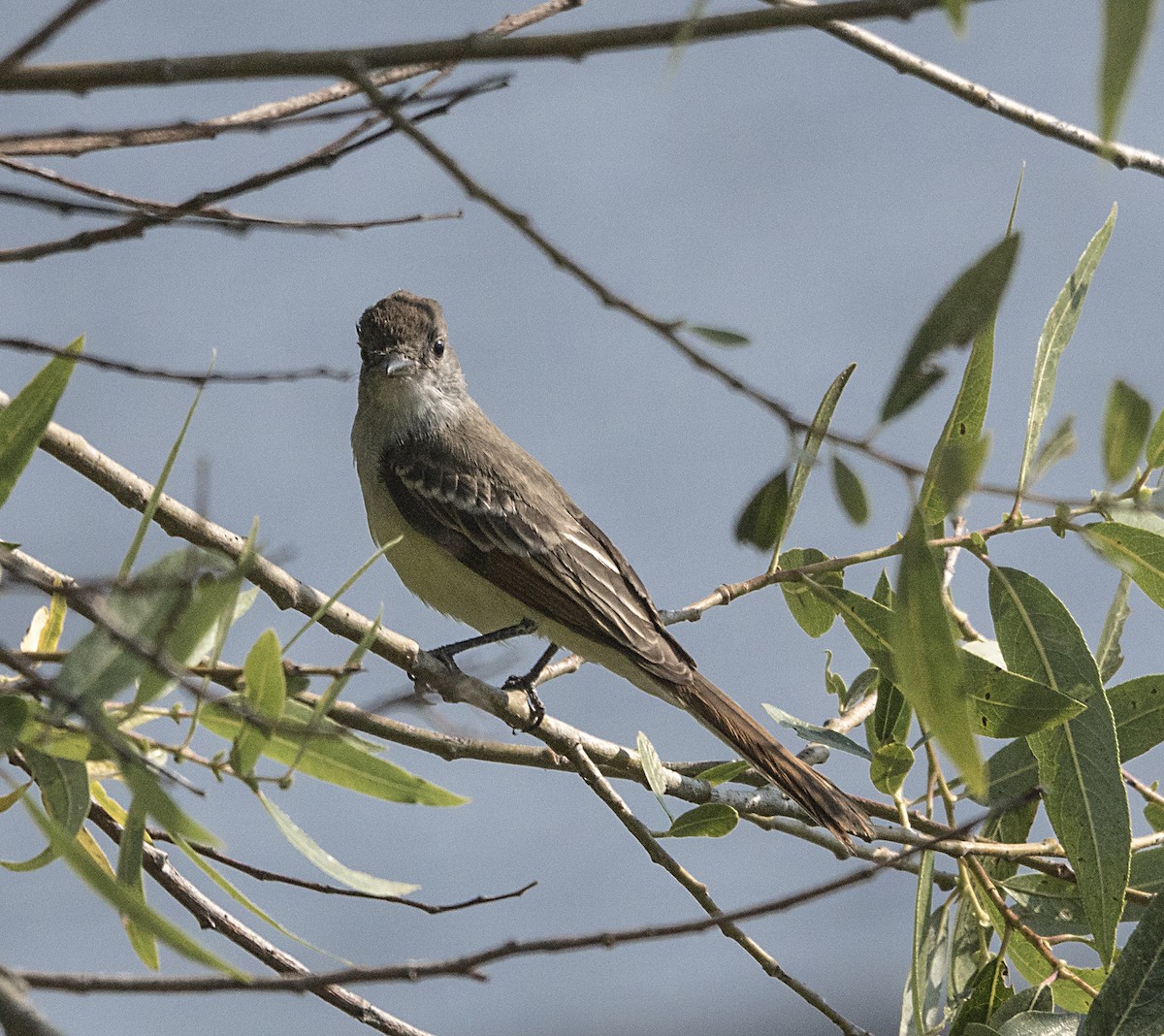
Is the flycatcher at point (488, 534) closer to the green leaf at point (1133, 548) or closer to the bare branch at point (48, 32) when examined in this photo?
the green leaf at point (1133, 548)

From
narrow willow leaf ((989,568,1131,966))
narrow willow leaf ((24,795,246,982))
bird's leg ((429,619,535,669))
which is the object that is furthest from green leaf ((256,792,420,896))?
bird's leg ((429,619,535,669))

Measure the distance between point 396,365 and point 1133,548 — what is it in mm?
2604

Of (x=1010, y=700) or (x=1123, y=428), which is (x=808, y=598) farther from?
(x=1123, y=428)

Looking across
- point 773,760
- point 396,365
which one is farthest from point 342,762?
point 396,365

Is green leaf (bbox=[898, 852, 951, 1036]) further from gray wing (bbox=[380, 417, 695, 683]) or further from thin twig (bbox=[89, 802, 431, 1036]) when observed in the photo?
gray wing (bbox=[380, 417, 695, 683])

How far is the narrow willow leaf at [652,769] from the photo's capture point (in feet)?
7.63

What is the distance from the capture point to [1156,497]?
7.13ft

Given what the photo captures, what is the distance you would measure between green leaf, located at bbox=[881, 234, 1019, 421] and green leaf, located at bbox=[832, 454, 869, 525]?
0.21ft

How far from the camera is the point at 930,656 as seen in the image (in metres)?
1.46

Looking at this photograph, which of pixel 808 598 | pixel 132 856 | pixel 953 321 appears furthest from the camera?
pixel 808 598

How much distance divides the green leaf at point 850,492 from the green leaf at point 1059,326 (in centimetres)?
126

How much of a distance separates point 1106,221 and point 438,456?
2.25 metres

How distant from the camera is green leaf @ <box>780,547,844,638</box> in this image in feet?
9.41

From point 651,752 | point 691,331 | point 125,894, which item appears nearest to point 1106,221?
point 651,752
